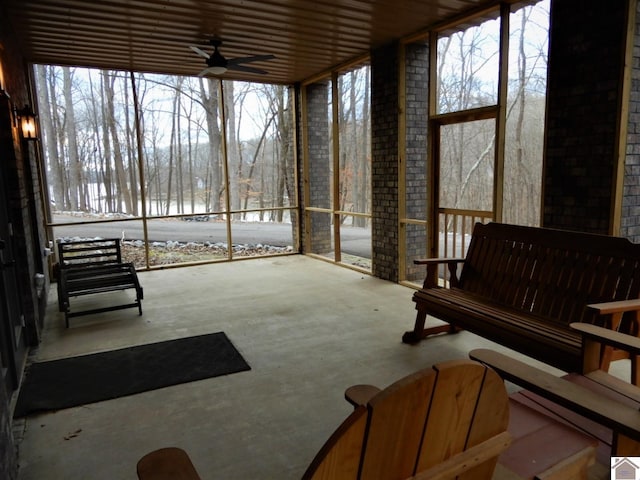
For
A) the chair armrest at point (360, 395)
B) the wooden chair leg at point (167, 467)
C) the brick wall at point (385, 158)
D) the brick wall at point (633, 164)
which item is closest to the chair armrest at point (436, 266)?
the brick wall at point (633, 164)

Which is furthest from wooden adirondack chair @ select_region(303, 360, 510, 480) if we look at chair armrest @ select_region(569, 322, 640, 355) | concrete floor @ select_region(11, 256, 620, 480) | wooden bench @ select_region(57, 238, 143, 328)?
wooden bench @ select_region(57, 238, 143, 328)

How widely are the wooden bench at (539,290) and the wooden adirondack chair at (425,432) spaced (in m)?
1.47

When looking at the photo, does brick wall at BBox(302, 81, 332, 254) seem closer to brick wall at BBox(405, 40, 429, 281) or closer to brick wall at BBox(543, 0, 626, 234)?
brick wall at BBox(405, 40, 429, 281)

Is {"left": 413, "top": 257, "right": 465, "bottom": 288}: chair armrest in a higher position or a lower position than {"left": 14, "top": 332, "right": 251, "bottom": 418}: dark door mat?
higher

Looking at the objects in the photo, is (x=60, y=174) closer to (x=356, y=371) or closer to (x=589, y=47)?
(x=356, y=371)

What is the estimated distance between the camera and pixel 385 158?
5625 millimetres

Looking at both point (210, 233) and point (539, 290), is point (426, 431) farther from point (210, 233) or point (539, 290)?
point (210, 233)

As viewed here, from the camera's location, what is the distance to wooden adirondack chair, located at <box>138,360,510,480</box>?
0.87 m

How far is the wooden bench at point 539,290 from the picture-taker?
2.44m

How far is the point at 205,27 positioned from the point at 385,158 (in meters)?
2.53

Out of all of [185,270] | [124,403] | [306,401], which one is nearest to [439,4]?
[306,401]

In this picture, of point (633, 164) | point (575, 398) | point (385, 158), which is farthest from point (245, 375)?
point (385, 158)

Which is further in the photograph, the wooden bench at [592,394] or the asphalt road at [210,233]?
the asphalt road at [210,233]

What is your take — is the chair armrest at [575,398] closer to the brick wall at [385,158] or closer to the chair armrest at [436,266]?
the chair armrest at [436,266]
